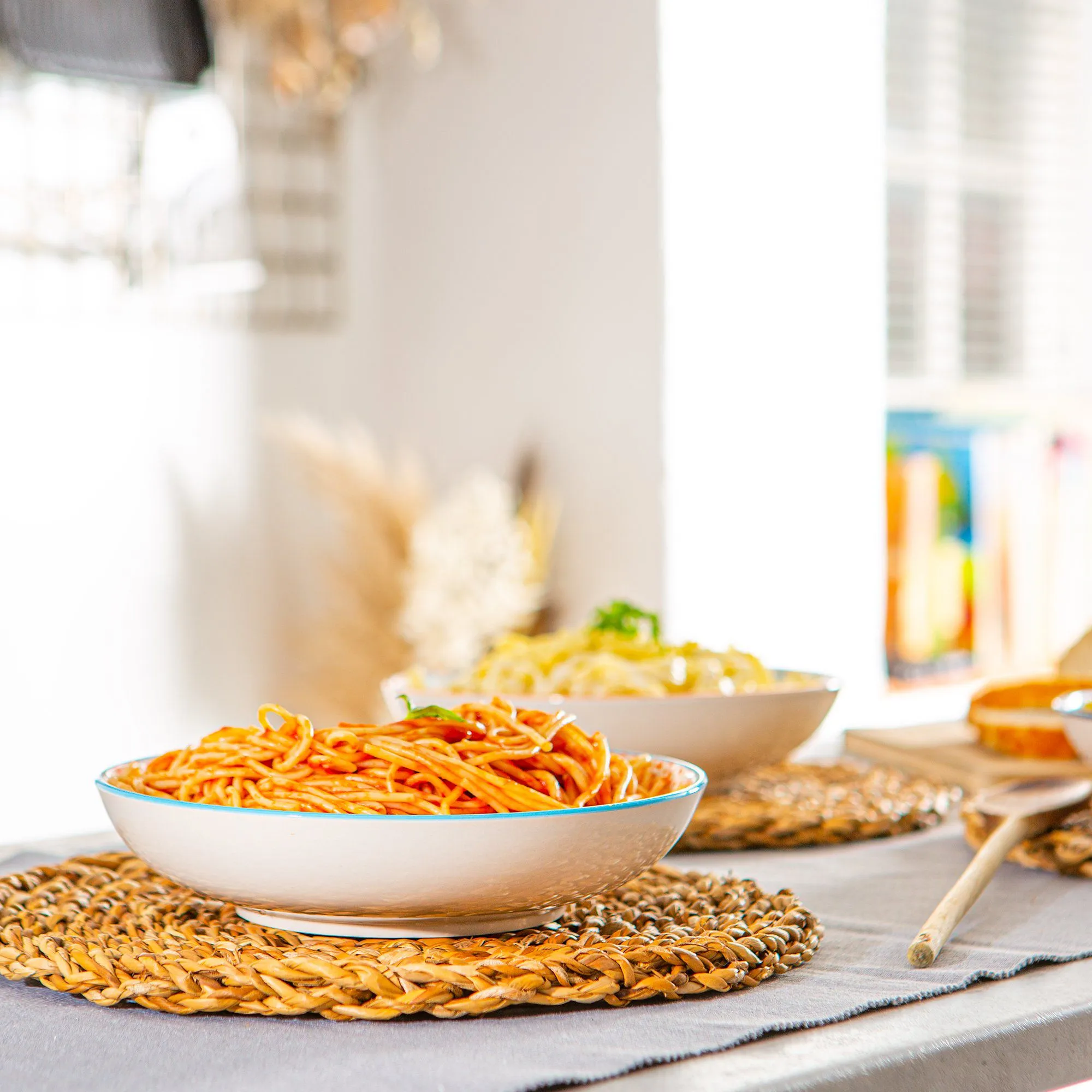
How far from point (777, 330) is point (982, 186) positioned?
1.08m

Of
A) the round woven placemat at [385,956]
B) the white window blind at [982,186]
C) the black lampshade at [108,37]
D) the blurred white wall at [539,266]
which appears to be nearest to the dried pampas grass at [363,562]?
the blurred white wall at [539,266]

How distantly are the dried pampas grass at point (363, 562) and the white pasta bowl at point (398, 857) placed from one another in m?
2.02

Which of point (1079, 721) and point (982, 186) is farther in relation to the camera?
point (982, 186)

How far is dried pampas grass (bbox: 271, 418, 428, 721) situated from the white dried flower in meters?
0.15

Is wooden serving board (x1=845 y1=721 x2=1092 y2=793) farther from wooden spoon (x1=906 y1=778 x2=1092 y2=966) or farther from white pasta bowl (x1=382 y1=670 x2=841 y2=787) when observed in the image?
white pasta bowl (x1=382 y1=670 x2=841 y2=787)

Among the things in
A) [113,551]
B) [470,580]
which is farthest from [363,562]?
[113,551]

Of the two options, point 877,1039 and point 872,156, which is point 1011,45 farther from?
point 877,1039

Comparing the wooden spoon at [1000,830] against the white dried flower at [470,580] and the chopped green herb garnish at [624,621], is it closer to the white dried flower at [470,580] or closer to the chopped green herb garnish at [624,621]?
the chopped green herb garnish at [624,621]

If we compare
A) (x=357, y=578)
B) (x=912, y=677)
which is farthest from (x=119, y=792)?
(x=912, y=677)

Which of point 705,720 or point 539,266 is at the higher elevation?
point 539,266

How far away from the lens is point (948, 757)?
3.71ft

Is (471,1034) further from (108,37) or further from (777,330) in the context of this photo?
(777,330)

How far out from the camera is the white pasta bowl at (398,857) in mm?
584

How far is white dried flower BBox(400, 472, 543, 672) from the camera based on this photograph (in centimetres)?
248
